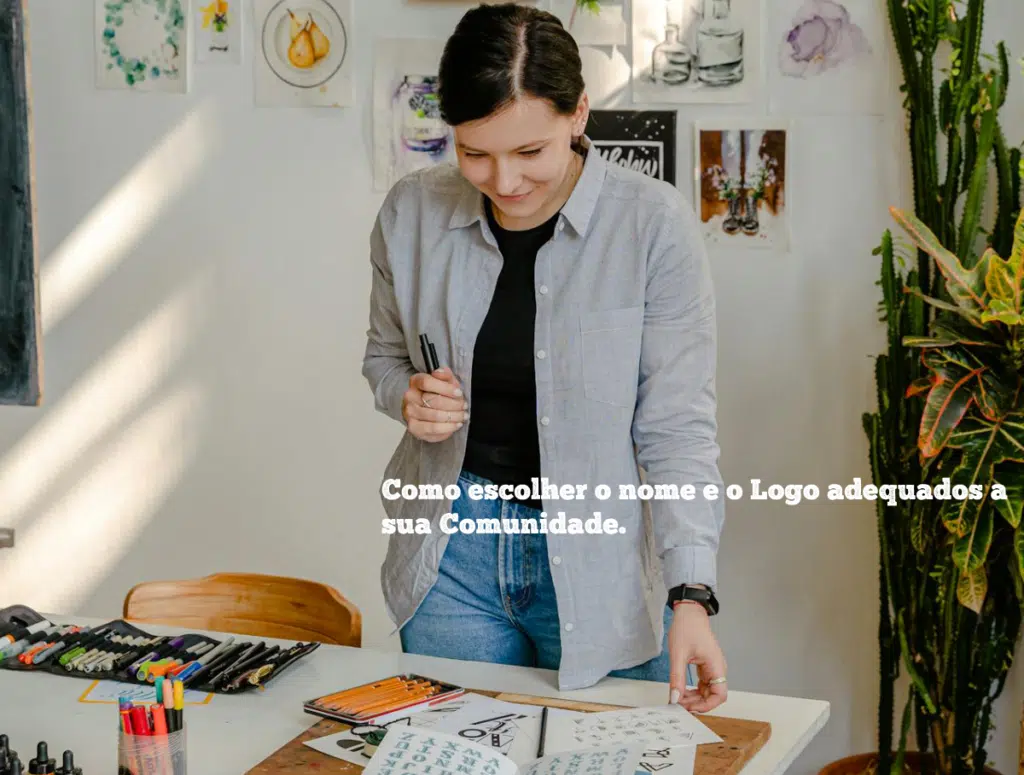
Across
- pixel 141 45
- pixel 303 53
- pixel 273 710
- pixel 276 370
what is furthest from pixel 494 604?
pixel 141 45

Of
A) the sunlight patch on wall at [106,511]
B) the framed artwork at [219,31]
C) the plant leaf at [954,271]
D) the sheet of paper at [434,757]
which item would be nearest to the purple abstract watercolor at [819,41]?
the plant leaf at [954,271]

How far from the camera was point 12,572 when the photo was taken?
3195mm

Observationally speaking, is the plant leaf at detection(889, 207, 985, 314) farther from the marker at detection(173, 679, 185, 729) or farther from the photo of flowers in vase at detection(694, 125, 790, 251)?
the marker at detection(173, 679, 185, 729)

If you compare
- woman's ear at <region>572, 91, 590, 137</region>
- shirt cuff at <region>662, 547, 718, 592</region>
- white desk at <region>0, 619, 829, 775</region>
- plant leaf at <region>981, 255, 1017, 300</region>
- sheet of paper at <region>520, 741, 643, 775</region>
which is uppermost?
woman's ear at <region>572, 91, 590, 137</region>

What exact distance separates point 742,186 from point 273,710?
5.26 ft

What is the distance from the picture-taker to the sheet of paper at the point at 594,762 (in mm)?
1222

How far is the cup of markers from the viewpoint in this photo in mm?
1213

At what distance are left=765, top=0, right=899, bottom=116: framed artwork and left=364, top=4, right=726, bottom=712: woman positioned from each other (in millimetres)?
1064

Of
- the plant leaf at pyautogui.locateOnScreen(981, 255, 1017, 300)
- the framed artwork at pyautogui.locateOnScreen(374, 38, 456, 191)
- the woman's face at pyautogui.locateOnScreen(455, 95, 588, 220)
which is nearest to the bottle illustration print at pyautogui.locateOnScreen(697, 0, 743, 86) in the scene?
the framed artwork at pyautogui.locateOnScreen(374, 38, 456, 191)

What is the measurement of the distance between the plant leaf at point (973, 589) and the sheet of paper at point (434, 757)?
50.3 inches

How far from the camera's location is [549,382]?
1.63 metres

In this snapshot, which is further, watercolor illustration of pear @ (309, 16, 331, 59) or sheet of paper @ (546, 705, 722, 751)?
watercolor illustration of pear @ (309, 16, 331, 59)

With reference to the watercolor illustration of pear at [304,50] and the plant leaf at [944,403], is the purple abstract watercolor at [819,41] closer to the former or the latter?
the plant leaf at [944,403]

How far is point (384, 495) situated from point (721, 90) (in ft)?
4.36
